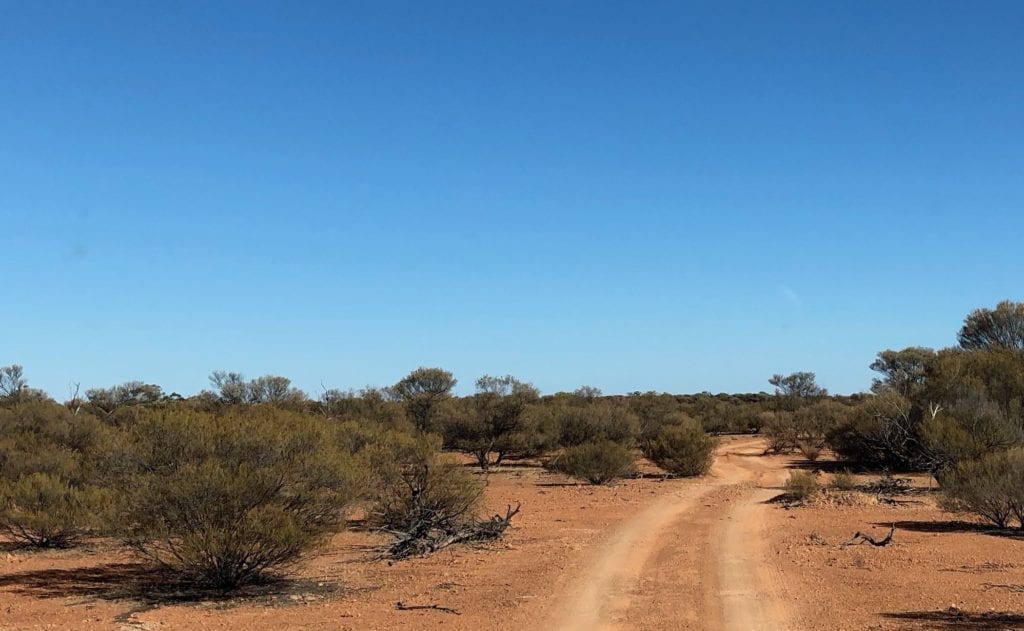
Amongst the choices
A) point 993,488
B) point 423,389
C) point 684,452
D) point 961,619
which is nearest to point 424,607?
point 961,619

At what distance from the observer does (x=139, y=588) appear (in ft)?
43.8

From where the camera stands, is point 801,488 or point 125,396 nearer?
point 801,488

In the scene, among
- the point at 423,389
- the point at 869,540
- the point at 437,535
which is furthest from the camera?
the point at 423,389

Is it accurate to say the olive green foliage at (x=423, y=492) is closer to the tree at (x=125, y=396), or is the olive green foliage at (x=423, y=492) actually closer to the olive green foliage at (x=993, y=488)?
the olive green foliage at (x=993, y=488)

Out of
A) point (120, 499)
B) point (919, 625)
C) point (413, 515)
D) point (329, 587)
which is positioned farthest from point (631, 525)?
point (120, 499)

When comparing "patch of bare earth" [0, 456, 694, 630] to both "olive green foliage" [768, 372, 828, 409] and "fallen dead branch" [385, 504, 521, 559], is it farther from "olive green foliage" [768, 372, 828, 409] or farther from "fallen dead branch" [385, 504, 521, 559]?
"olive green foliage" [768, 372, 828, 409]

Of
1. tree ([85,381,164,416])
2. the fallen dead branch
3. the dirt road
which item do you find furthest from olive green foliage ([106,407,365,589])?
tree ([85,381,164,416])

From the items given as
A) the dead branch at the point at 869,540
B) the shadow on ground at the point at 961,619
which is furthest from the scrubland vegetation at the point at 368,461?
the shadow on ground at the point at 961,619

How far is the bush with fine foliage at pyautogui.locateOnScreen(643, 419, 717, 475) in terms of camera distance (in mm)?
34562

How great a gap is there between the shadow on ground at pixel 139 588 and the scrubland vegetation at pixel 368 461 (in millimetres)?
337

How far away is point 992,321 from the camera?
46.4 meters

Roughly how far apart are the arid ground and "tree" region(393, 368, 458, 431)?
2865cm

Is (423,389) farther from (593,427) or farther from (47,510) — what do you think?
(47,510)

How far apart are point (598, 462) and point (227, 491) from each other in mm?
21155
